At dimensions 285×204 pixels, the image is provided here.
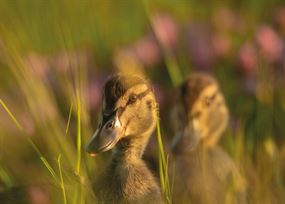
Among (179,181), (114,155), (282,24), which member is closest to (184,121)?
(179,181)

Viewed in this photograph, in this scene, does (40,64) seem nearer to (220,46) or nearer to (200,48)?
(200,48)

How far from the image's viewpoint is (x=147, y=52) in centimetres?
462

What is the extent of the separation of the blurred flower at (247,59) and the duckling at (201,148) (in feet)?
A: 1.76

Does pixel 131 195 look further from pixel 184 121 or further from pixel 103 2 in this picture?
pixel 103 2

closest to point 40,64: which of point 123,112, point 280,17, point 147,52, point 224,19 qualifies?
point 147,52

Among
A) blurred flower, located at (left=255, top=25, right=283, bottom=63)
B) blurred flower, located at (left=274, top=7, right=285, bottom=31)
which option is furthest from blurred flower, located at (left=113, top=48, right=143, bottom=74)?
blurred flower, located at (left=274, top=7, right=285, bottom=31)

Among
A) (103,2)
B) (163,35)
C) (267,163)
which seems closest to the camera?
(267,163)

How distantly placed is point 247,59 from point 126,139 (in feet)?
5.67

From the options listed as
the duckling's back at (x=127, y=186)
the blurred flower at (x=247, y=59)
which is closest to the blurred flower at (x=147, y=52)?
the blurred flower at (x=247, y=59)

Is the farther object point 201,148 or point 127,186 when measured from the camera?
point 201,148

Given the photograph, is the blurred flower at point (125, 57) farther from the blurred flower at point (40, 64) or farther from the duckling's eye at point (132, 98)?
the duckling's eye at point (132, 98)

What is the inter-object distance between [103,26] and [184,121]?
4.69ft

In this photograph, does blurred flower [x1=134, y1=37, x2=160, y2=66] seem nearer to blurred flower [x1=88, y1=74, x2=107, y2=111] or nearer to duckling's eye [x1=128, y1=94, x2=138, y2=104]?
blurred flower [x1=88, y1=74, x2=107, y2=111]

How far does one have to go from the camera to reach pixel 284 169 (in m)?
3.96
